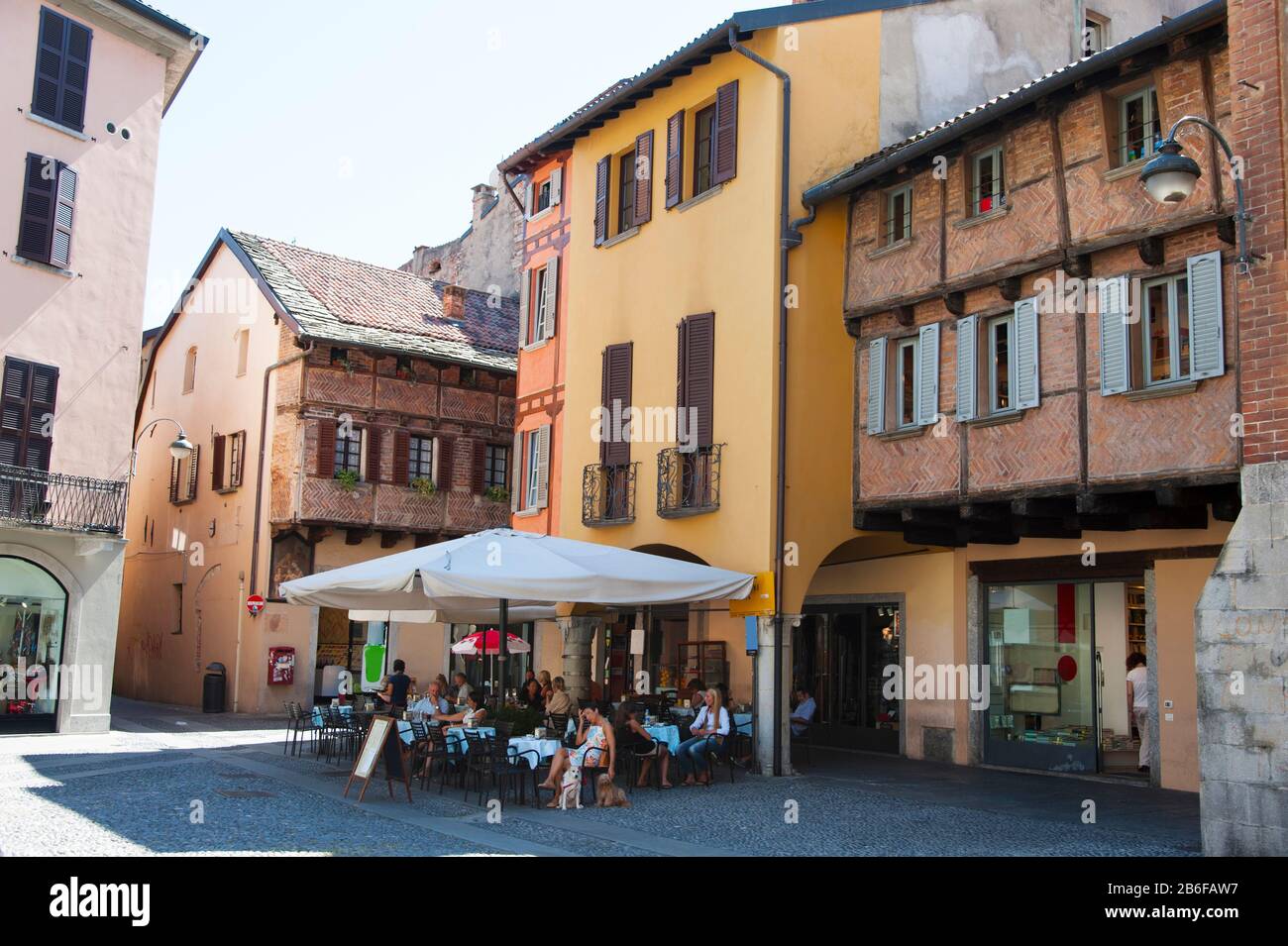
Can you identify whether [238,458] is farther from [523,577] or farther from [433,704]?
[523,577]

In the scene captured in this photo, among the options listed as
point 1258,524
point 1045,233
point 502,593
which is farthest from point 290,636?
point 1258,524

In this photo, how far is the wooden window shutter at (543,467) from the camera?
23109mm

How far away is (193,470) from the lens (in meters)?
31.9

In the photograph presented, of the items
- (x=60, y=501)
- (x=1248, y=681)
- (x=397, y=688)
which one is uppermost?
(x=60, y=501)

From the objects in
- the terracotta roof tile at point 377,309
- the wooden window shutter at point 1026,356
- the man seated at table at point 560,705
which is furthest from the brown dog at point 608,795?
the terracotta roof tile at point 377,309

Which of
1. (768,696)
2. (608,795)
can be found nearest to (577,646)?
(768,696)

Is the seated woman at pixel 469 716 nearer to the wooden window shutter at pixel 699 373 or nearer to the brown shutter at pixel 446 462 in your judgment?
the wooden window shutter at pixel 699 373

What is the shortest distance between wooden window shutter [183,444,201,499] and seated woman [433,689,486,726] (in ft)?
60.3

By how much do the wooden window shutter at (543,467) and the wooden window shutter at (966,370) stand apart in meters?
9.39

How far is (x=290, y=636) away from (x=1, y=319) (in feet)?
33.5

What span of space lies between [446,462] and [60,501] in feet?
34.1

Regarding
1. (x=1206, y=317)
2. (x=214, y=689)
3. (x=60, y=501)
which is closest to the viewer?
(x=1206, y=317)

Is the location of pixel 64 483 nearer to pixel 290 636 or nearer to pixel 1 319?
pixel 1 319

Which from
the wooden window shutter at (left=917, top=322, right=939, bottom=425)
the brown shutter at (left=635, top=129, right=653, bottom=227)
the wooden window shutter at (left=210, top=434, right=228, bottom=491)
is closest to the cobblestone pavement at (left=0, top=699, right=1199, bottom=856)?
the wooden window shutter at (left=917, top=322, right=939, bottom=425)
